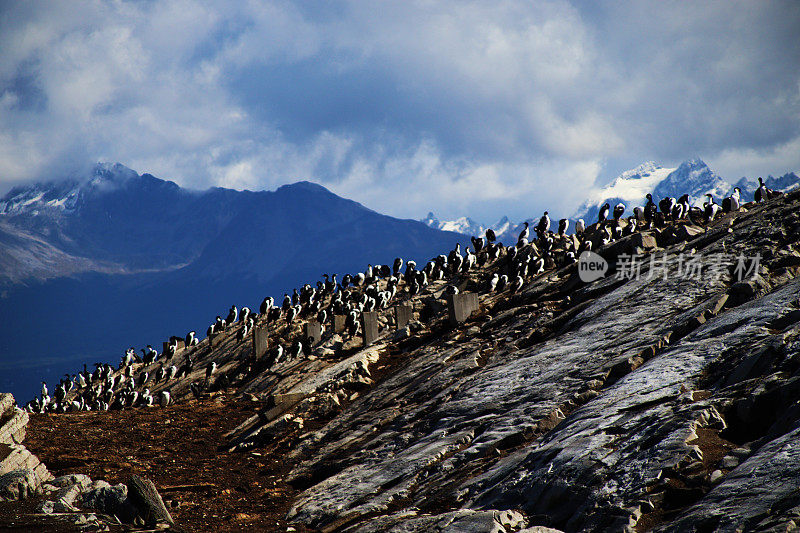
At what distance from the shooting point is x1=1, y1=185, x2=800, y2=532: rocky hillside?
7.64 metres

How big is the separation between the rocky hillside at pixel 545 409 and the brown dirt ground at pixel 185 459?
128 millimetres

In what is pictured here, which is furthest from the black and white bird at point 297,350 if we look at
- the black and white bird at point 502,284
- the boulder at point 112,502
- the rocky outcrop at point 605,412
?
the boulder at point 112,502

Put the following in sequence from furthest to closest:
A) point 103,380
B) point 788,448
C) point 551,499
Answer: point 103,380 → point 551,499 → point 788,448

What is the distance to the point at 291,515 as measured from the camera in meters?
12.4

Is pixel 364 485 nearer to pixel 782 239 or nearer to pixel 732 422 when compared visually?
pixel 732 422

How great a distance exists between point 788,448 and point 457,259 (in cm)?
2770

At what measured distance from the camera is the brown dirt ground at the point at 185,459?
42.1 ft

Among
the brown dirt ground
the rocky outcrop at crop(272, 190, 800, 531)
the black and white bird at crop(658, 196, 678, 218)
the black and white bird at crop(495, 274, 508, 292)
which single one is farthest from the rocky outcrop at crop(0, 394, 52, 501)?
the black and white bird at crop(658, 196, 678, 218)

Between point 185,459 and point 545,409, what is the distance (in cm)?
1192

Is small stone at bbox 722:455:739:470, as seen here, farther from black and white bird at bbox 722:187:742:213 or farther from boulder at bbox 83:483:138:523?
black and white bird at bbox 722:187:742:213

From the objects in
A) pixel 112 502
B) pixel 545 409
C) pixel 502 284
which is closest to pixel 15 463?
pixel 112 502

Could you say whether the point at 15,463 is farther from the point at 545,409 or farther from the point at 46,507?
the point at 545,409

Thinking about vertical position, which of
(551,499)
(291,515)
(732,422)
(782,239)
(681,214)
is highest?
(681,214)

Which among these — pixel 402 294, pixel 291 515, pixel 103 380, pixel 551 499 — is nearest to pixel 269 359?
pixel 402 294
